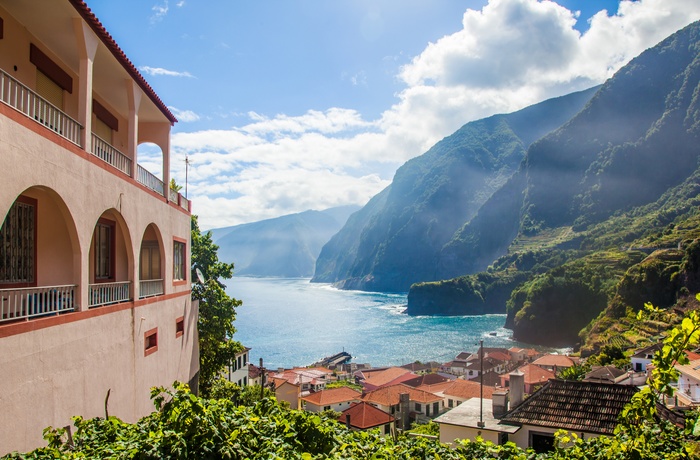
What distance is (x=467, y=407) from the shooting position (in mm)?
20203

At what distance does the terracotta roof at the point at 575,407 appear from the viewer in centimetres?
1428

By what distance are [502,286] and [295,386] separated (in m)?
106

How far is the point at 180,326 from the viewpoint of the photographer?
46.6 feet

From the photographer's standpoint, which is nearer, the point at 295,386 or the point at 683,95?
the point at 295,386

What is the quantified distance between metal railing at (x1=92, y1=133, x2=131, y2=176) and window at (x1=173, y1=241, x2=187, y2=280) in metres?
4.36

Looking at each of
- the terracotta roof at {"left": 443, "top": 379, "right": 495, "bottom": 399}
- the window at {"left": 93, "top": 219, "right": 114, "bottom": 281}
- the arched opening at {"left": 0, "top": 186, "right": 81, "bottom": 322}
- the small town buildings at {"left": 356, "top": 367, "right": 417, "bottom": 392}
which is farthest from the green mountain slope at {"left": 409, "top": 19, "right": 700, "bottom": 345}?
the arched opening at {"left": 0, "top": 186, "right": 81, "bottom": 322}

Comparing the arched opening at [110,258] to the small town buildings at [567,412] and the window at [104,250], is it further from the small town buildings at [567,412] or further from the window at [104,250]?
the small town buildings at [567,412]

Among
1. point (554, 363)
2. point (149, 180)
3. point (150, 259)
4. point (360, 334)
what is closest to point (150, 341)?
point (150, 259)

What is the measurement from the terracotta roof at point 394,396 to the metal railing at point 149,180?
31498 millimetres

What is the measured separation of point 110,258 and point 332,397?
110 feet

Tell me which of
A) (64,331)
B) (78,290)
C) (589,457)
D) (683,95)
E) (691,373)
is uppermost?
(683,95)

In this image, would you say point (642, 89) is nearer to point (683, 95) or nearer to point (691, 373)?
point (683, 95)

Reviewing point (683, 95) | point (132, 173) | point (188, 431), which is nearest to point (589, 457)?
point (188, 431)

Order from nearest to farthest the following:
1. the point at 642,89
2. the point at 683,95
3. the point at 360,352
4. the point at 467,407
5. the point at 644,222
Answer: the point at 467,407, the point at 360,352, the point at 644,222, the point at 683,95, the point at 642,89
